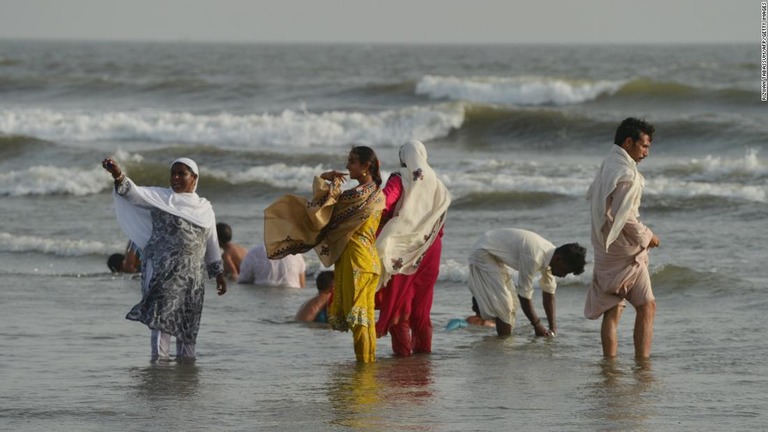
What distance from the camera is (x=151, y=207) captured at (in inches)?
299

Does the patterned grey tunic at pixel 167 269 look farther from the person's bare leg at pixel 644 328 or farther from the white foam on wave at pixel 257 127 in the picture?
the white foam on wave at pixel 257 127

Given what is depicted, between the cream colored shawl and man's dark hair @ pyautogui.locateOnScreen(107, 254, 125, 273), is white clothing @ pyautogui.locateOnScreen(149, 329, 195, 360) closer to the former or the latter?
the cream colored shawl

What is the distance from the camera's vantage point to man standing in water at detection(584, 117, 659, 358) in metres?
7.70

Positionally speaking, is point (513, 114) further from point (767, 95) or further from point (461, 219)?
point (461, 219)

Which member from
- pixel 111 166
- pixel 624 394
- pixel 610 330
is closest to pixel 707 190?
pixel 610 330

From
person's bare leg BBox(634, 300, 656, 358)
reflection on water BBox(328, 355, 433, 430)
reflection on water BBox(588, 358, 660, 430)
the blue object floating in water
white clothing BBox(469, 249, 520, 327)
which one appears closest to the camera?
reflection on water BBox(328, 355, 433, 430)

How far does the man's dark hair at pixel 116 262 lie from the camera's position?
40.3 ft

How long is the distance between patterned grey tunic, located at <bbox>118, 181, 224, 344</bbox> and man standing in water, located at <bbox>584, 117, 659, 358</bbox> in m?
2.26

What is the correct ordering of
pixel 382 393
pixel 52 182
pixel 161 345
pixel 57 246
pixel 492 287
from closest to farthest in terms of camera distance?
pixel 382 393 → pixel 161 345 → pixel 492 287 → pixel 57 246 → pixel 52 182

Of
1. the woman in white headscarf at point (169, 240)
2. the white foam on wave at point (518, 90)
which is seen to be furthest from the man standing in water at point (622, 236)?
the white foam on wave at point (518, 90)

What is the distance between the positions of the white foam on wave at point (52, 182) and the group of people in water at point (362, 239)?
1163 centimetres

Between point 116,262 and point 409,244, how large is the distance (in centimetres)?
494

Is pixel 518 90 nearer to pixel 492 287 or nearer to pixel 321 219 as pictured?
pixel 492 287

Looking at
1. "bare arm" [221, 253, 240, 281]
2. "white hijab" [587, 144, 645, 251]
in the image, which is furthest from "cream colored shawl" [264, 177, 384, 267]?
"bare arm" [221, 253, 240, 281]
